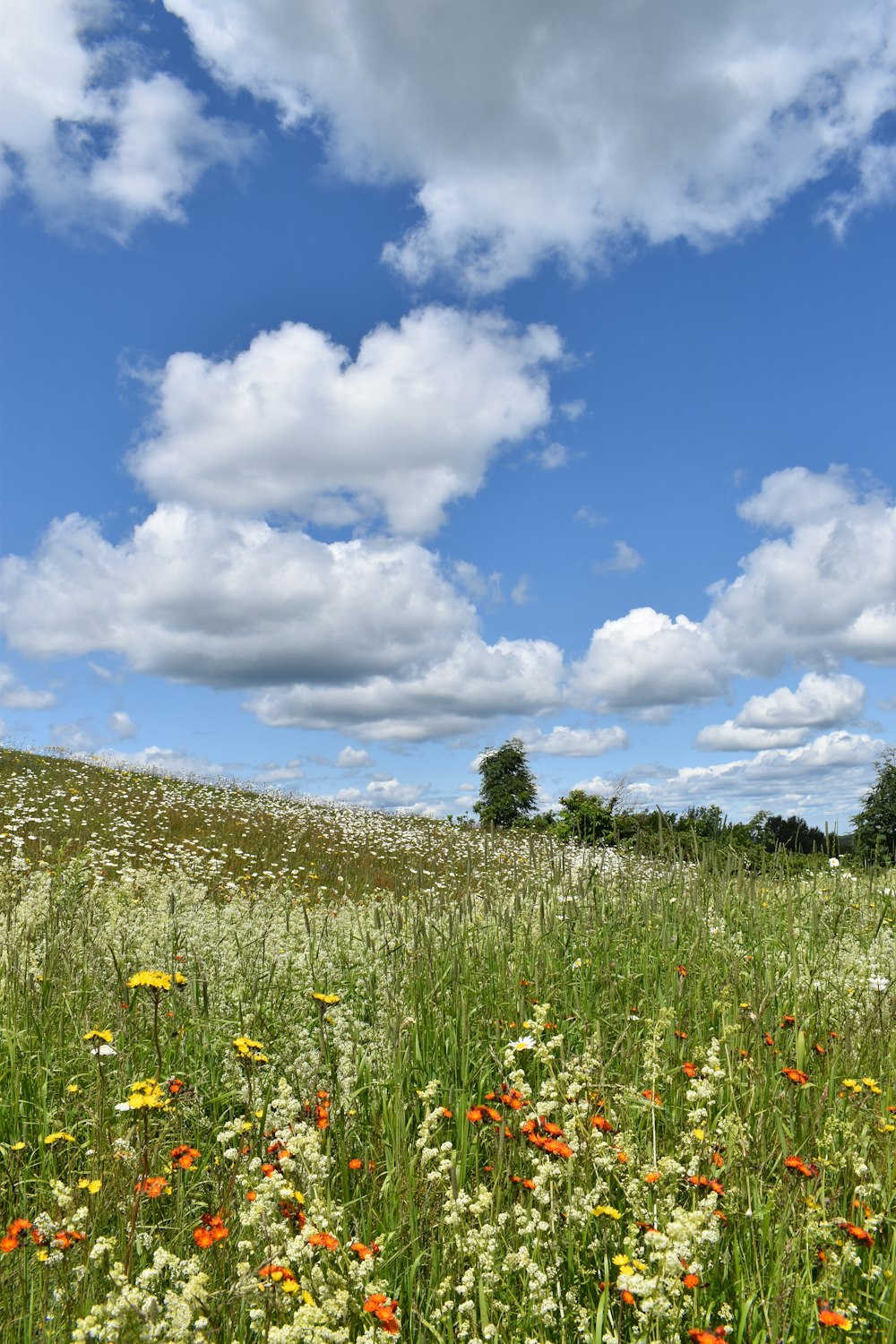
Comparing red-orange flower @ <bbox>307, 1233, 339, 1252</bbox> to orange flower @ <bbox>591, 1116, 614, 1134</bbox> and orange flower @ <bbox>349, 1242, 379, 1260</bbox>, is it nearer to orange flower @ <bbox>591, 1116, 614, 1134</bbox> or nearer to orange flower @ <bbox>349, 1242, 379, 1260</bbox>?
orange flower @ <bbox>349, 1242, 379, 1260</bbox>

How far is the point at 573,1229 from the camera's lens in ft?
9.35

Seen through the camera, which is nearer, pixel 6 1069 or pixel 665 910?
pixel 6 1069

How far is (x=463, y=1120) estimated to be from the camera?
11.4 ft

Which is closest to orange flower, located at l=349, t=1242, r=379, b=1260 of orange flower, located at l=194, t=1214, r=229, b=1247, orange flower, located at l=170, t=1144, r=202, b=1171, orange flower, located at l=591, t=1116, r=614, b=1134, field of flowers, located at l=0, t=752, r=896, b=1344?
field of flowers, located at l=0, t=752, r=896, b=1344

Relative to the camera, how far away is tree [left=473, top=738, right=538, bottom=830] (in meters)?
23.7

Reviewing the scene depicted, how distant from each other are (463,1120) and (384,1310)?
1278mm

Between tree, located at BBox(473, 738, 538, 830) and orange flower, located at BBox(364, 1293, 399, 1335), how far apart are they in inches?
836

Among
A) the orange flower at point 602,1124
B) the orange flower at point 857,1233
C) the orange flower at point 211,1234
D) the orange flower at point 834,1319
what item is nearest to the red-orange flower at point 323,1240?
the orange flower at point 211,1234

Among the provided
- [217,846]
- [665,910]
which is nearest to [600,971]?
[665,910]

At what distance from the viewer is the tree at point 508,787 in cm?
2367

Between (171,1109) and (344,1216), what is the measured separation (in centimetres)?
80

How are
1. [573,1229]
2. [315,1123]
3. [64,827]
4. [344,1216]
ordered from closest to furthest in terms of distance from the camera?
[573,1229], [344,1216], [315,1123], [64,827]

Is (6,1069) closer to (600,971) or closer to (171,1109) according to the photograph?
(171,1109)

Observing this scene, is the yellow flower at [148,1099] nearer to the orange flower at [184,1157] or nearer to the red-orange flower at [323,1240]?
the orange flower at [184,1157]
